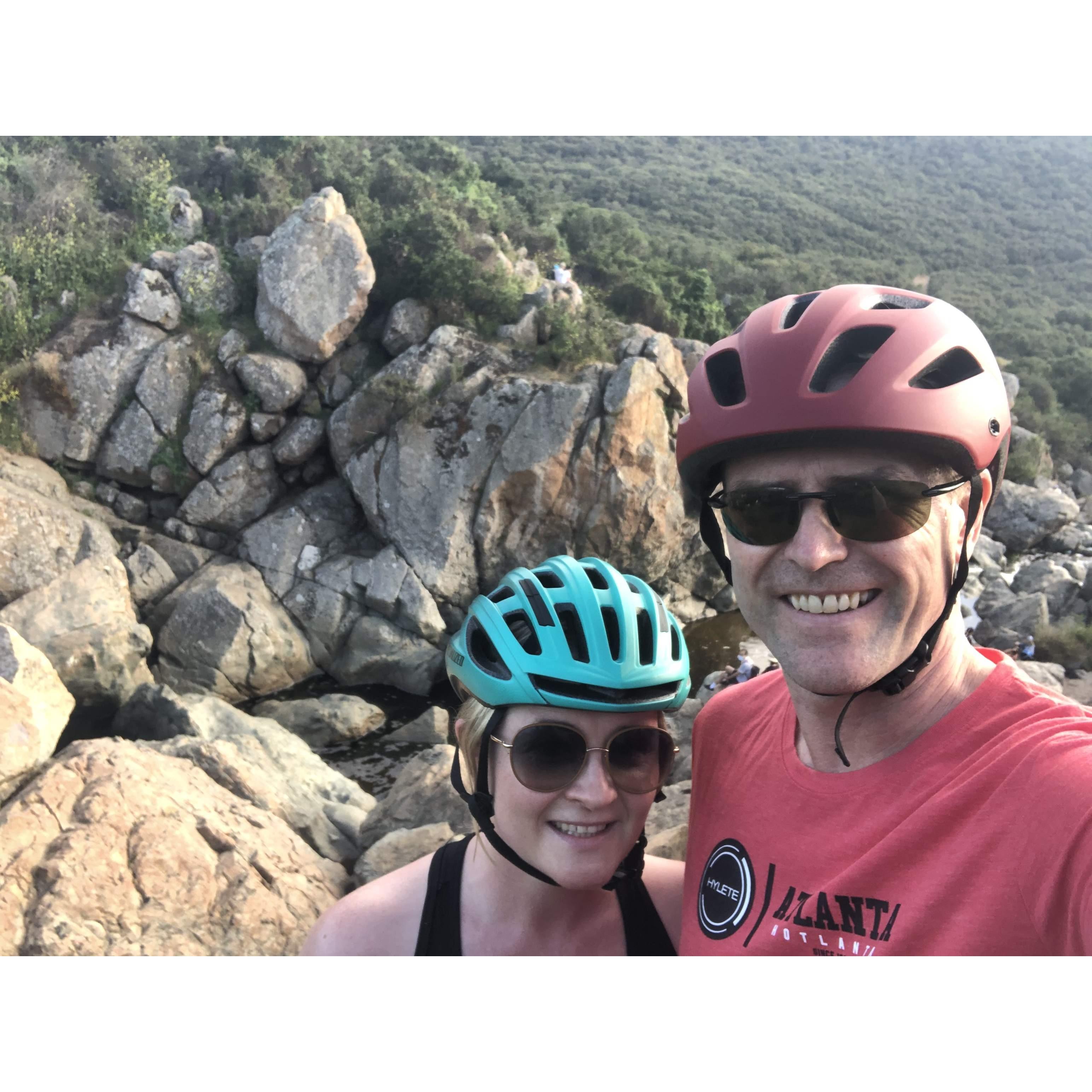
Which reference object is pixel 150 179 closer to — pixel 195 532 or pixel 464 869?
pixel 195 532

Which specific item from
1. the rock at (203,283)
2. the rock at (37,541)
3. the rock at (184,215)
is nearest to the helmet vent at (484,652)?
the rock at (37,541)

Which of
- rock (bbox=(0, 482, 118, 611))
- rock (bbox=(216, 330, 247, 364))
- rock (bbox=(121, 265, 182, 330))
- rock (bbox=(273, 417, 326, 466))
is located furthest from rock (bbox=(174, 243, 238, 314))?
rock (bbox=(0, 482, 118, 611))

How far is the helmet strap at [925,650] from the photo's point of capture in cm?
181

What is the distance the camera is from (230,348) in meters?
19.2

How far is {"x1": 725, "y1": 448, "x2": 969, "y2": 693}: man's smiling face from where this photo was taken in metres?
1.80

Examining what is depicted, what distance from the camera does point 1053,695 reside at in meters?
1.70

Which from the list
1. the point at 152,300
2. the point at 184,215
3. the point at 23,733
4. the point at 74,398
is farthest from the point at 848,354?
the point at 184,215

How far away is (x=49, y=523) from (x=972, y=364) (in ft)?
57.0

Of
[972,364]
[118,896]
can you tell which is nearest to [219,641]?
[118,896]

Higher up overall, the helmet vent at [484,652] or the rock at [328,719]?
the helmet vent at [484,652]

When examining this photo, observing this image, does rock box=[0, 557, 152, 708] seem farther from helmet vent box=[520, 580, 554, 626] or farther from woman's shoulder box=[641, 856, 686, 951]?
woman's shoulder box=[641, 856, 686, 951]

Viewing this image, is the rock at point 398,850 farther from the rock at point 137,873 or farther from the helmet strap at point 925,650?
the helmet strap at point 925,650

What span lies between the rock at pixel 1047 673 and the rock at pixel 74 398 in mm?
18702

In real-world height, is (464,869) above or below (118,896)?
above
